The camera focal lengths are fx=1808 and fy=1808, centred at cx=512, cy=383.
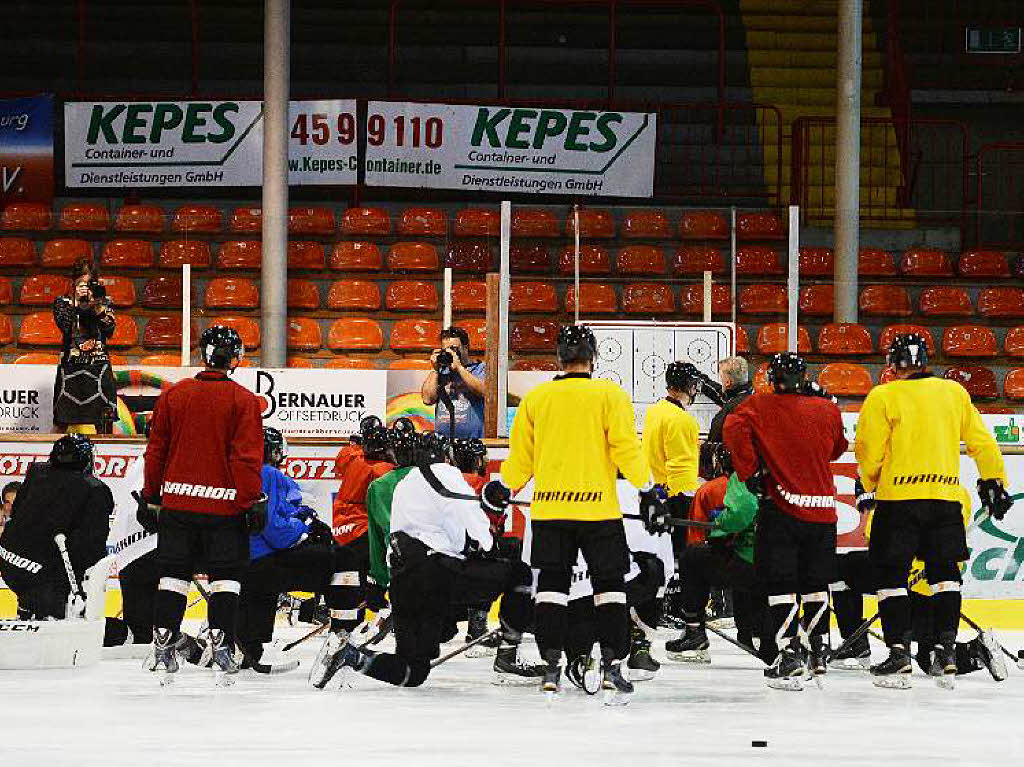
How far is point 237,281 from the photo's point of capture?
12.7m

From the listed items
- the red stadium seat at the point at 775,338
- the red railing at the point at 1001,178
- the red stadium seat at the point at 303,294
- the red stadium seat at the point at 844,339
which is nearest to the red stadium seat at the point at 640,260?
the red stadium seat at the point at 775,338

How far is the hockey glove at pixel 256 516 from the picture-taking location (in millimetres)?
7641

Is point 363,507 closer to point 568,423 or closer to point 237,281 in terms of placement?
point 568,423

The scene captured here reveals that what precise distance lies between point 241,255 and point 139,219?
0.99 m

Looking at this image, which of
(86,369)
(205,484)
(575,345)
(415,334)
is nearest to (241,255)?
(415,334)

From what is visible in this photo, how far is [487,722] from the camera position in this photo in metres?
6.61

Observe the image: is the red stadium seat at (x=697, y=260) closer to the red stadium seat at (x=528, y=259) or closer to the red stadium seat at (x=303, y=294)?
the red stadium seat at (x=528, y=259)

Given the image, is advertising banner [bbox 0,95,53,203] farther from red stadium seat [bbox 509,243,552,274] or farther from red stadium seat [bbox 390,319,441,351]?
red stadium seat [bbox 509,243,552,274]

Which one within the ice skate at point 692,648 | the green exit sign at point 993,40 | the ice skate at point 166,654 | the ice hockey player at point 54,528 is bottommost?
the ice skate at point 692,648

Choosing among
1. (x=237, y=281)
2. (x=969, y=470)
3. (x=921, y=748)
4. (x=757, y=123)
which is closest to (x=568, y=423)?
(x=921, y=748)

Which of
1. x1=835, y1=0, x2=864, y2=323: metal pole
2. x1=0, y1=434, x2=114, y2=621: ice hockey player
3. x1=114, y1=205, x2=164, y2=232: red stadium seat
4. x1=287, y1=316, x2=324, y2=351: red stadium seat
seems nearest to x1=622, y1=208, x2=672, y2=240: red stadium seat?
x1=287, y1=316, x2=324, y2=351: red stadium seat

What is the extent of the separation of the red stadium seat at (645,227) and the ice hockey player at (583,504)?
510cm

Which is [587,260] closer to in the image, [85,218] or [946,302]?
[946,302]

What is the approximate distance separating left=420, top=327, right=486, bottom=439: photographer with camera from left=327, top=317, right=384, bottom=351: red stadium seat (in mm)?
1141
